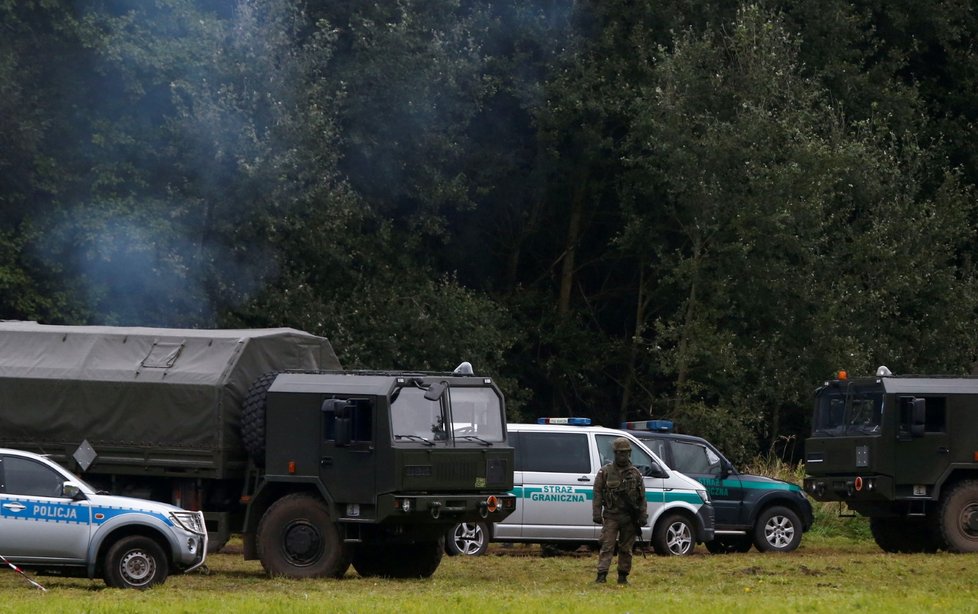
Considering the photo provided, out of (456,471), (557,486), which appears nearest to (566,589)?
(456,471)

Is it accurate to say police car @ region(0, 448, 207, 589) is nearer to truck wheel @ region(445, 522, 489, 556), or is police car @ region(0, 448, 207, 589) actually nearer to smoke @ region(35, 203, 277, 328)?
truck wheel @ region(445, 522, 489, 556)

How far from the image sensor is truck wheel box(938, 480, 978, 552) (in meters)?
21.9

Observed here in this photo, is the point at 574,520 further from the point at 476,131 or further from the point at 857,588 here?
the point at 476,131

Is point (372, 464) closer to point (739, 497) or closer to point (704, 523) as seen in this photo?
point (704, 523)

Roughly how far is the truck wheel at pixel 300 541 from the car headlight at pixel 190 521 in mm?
1019

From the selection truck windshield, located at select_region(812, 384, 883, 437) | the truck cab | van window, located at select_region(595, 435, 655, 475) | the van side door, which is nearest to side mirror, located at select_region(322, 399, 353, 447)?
the truck cab

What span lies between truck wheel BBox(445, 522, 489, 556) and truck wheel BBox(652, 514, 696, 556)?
254cm

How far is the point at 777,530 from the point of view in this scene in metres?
23.1

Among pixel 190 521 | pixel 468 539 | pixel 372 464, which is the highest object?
pixel 372 464

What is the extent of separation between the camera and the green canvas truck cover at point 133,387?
17.8 meters

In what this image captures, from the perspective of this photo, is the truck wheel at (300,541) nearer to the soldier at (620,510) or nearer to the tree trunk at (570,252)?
the soldier at (620,510)

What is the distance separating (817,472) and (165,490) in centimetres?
1047

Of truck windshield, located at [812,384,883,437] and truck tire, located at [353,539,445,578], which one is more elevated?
truck windshield, located at [812,384,883,437]

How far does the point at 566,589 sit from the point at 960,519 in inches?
336
